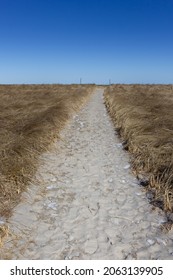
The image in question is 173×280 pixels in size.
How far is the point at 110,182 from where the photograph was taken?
6871 mm

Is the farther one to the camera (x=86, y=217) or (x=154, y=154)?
(x=154, y=154)

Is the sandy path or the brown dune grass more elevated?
the brown dune grass

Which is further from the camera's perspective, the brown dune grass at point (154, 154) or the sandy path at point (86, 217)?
the brown dune grass at point (154, 154)

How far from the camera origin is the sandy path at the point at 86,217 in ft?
13.8

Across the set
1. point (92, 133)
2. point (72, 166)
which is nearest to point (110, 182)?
point (72, 166)

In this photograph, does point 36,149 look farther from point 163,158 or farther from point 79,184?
point 163,158

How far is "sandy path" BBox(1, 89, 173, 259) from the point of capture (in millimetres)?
4207

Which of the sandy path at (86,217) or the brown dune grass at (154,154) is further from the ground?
the brown dune grass at (154,154)

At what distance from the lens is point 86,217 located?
514 cm

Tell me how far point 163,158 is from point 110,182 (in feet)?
5.82

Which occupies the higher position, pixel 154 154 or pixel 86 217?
pixel 154 154

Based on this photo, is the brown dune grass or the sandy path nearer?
the sandy path
